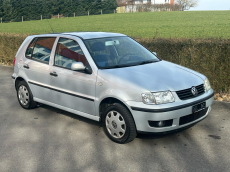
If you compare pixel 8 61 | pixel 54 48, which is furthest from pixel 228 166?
pixel 8 61

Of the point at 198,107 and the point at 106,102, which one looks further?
the point at 106,102

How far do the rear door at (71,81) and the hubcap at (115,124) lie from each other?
0.40 m

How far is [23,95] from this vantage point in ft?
22.0

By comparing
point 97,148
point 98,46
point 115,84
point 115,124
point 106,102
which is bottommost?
point 97,148

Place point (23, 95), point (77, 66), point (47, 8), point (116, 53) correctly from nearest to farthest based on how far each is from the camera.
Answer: point (77, 66) → point (116, 53) → point (23, 95) → point (47, 8)

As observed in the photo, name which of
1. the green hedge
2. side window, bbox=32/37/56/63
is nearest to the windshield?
side window, bbox=32/37/56/63

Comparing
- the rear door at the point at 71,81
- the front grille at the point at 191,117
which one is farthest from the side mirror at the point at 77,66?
the front grille at the point at 191,117

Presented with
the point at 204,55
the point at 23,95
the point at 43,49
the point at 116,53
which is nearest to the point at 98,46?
the point at 116,53

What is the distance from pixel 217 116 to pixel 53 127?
10.7ft

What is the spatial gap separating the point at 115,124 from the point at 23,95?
116 inches

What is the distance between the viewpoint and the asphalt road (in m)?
4.00

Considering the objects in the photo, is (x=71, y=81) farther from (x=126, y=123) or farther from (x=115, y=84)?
(x=126, y=123)

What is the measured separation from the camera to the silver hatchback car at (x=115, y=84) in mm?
4285

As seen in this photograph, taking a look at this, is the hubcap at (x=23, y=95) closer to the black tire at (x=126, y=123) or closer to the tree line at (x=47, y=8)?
the black tire at (x=126, y=123)
